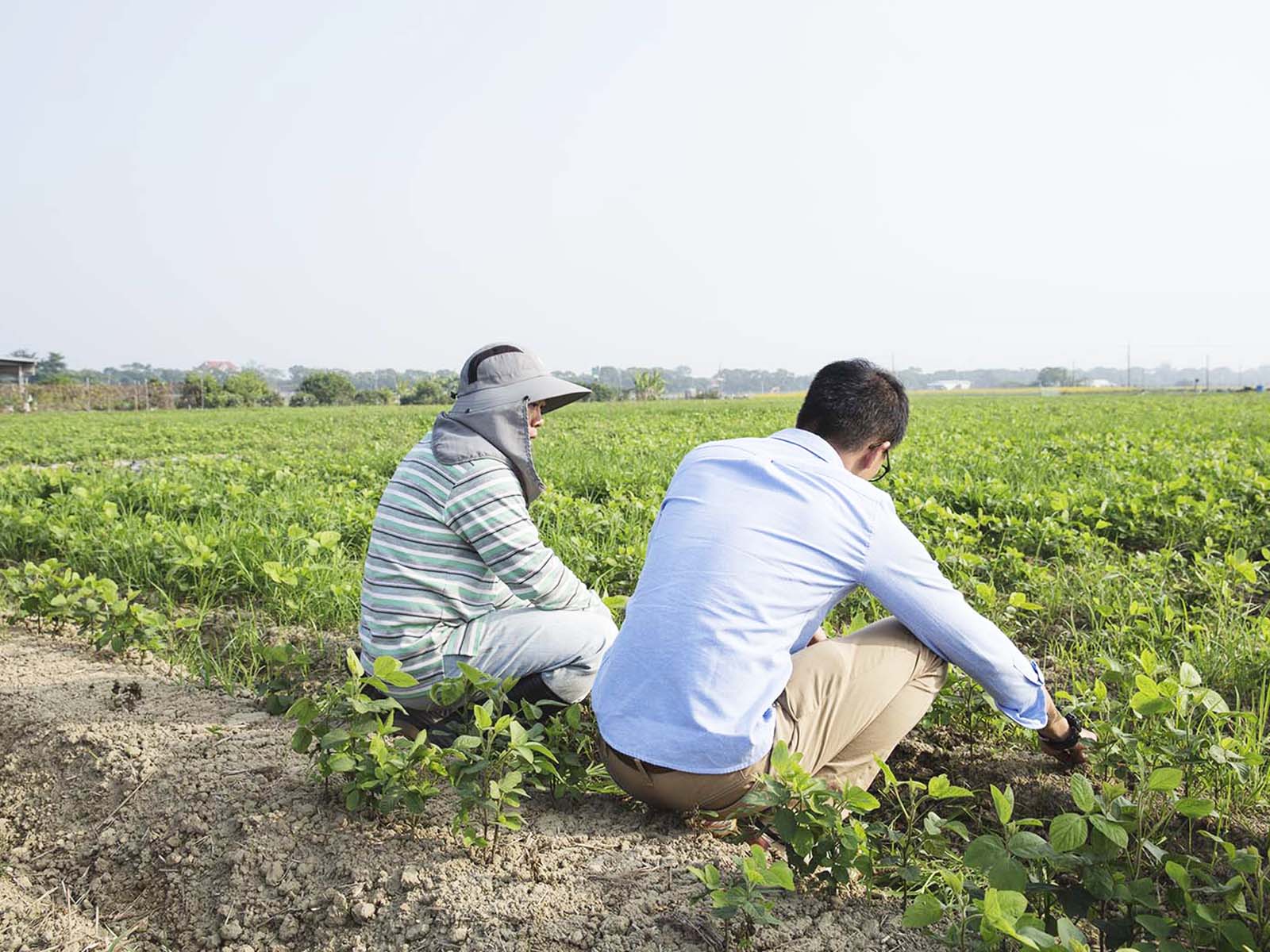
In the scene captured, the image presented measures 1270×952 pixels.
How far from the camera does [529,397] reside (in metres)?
2.68

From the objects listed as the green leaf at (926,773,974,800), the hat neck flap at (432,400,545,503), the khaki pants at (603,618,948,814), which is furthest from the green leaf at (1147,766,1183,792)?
the hat neck flap at (432,400,545,503)

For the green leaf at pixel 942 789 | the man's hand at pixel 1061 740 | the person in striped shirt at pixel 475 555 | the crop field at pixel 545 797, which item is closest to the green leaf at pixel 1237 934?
the crop field at pixel 545 797

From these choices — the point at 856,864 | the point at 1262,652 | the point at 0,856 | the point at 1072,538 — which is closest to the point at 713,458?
the point at 856,864

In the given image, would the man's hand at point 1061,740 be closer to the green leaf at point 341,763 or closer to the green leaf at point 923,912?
the green leaf at point 923,912

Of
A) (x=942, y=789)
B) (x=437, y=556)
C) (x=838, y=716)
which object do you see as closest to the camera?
(x=942, y=789)

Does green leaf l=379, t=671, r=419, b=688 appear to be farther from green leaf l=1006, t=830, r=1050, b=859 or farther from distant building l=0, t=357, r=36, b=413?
distant building l=0, t=357, r=36, b=413

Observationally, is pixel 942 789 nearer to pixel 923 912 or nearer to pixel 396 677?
pixel 923 912

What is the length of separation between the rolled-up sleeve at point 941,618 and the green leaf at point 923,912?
657 millimetres

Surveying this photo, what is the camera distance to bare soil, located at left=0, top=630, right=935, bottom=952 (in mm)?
1819

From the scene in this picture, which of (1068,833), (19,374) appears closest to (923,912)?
(1068,833)

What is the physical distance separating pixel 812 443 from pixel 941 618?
50cm

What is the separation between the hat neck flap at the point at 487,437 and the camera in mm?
2580

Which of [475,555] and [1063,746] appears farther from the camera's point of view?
[475,555]

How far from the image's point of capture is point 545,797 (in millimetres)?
2387
